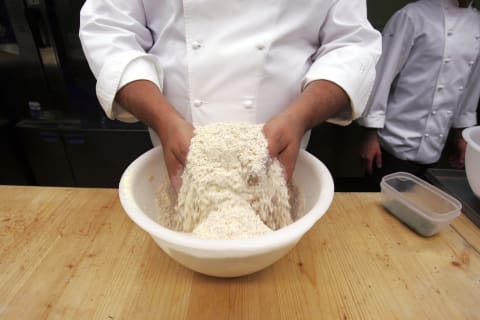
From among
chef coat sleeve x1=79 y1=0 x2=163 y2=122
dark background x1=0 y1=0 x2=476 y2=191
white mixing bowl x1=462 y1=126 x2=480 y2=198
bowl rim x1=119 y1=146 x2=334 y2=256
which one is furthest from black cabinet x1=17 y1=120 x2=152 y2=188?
white mixing bowl x1=462 y1=126 x2=480 y2=198

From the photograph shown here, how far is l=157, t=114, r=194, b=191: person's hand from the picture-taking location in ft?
1.45

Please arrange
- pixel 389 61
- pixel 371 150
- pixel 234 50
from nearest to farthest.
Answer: pixel 234 50
pixel 389 61
pixel 371 150

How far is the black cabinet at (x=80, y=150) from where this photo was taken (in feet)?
4.41

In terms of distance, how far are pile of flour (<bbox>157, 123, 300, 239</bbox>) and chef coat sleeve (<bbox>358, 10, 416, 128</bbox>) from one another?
2.44 feet

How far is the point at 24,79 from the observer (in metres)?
1.33

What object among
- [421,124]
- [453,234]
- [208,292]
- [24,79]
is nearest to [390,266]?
[453,234]

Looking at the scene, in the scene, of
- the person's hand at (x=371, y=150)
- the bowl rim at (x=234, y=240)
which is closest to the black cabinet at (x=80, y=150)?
the person's hand at (x=371, y=150)

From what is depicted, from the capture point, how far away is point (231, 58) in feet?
1.83

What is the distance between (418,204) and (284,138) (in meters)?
0.32

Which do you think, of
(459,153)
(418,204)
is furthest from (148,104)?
(459,153)

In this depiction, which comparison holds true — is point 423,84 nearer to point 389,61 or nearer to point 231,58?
point 389,61

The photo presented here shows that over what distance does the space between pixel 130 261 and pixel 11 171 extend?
4.36 ft

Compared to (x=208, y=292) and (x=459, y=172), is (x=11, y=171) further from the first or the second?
(x=459, y=172)

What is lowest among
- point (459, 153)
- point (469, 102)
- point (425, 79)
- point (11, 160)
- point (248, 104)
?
point (11, 160)
